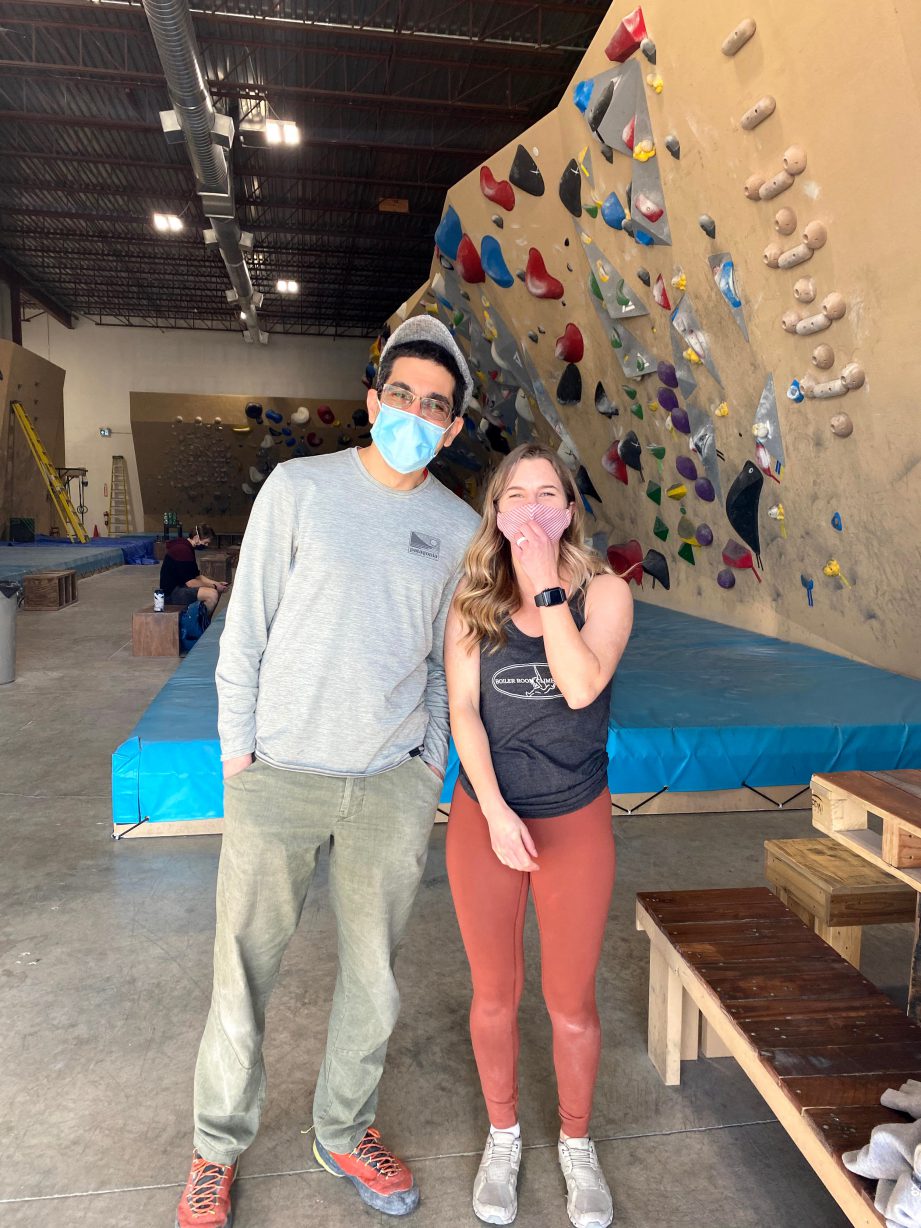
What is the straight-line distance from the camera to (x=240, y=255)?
1334 centimetres

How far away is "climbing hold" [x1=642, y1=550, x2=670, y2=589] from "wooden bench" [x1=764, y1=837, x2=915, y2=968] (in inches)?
204

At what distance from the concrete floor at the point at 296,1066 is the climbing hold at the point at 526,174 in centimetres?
450

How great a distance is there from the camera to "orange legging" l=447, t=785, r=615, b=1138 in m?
1.60

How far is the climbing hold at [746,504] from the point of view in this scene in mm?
5328

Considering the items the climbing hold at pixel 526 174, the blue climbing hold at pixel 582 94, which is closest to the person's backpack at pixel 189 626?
the climbing hold at pixel 526 174

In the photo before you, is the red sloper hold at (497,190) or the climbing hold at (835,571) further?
the red sloper hold at (497,190)

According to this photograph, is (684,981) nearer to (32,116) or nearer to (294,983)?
(294,983)

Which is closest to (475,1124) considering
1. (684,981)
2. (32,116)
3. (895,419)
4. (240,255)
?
(684,981)

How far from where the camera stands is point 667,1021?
2.10 m

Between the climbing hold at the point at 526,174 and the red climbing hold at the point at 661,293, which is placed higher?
the climbing hold at the point at 526,174

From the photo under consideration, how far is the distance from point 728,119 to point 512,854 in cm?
377

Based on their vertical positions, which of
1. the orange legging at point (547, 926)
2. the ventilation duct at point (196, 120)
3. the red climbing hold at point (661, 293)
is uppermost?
the ventilation duct at point (196, 120)

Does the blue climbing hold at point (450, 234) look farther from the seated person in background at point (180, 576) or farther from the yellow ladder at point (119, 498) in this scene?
the yellow ladder at point (119, 498)

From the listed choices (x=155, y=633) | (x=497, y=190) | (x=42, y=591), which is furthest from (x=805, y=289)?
(x=42, y=591)
